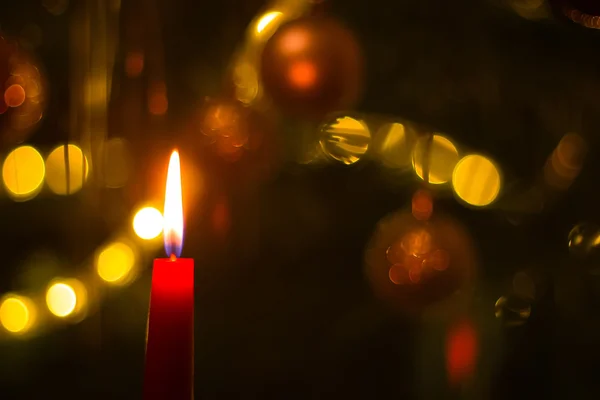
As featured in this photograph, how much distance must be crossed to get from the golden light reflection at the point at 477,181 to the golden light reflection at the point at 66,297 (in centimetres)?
41

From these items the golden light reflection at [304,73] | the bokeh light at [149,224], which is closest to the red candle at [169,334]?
the golden light reflection at [304,73]

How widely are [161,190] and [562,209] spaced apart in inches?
15.9

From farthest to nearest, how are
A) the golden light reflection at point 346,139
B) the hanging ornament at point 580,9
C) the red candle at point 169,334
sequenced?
the golden light reflection at point 346,139, the hanging ornament at point 580,9, the red candle at point 169,334

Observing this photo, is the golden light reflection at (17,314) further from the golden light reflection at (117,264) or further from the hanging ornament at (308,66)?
the hanging ornament at (308,66)

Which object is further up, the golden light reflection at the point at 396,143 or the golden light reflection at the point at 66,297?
→ the golden light reflection at the point at 396,143

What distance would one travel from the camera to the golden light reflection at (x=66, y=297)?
2.05 ft

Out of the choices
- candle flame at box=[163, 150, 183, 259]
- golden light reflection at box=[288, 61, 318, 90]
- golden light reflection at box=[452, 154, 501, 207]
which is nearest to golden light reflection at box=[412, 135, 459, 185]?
golden light reflection at box=[452, 154, 501, 207]

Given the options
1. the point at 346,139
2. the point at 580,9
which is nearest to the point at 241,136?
the point at 346,139

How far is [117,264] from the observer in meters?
0.62

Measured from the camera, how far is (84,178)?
2.07ft

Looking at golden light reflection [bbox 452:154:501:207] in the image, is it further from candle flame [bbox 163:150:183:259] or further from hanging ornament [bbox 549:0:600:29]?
candle flame [bbox 163:150:183:259]

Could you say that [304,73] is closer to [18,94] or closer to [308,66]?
[308,66]

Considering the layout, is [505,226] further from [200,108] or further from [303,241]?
[200,108]

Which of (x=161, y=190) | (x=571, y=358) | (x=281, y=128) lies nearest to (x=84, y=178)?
(x=161, y=190)
